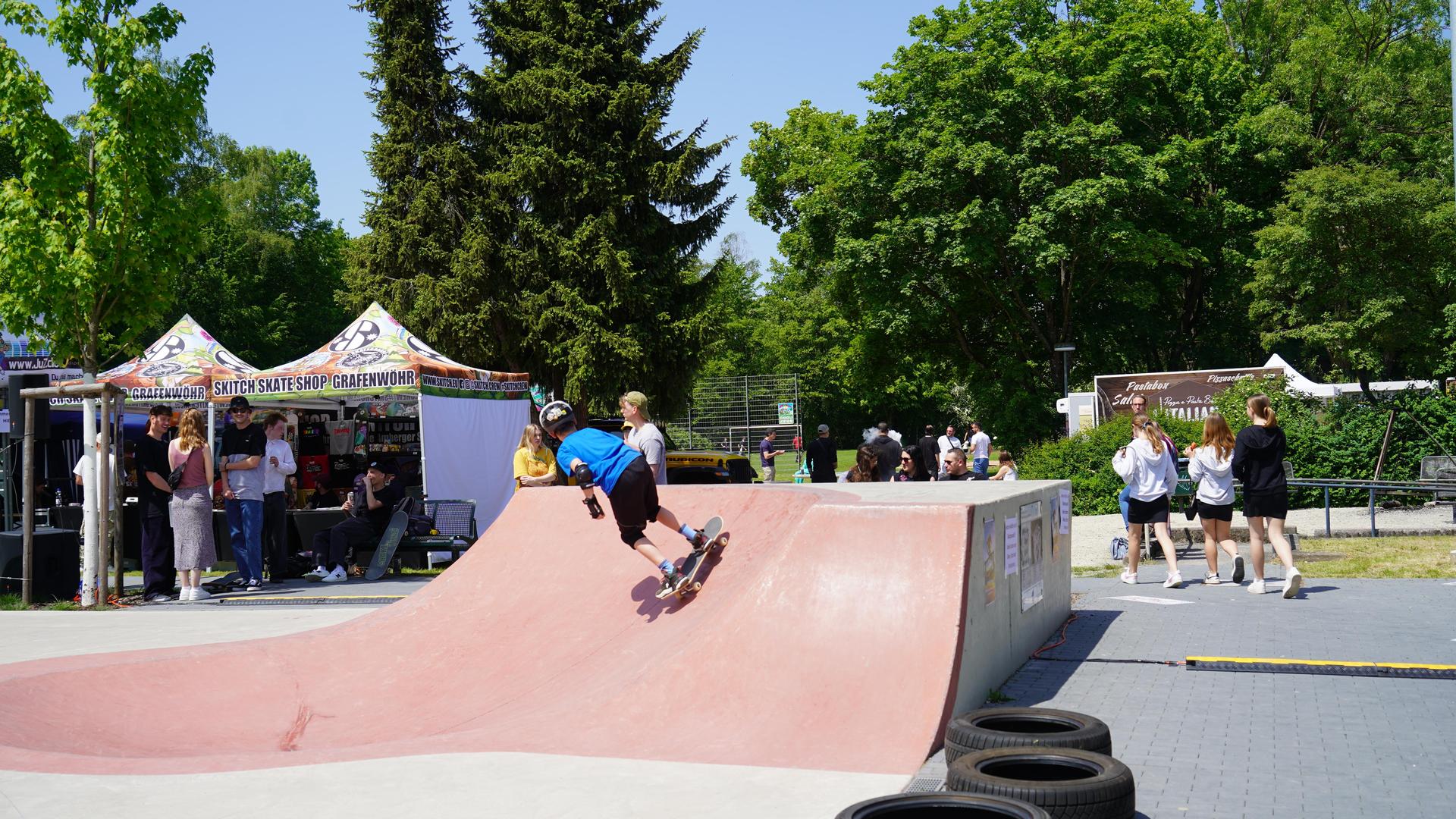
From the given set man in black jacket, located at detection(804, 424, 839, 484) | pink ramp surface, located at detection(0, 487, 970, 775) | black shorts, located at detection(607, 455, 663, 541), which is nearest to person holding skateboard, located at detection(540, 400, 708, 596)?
black shorts, located at detection(607, 455, 663, 541)

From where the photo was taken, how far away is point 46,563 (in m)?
12.3

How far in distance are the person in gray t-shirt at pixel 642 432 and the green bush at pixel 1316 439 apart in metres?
11.9

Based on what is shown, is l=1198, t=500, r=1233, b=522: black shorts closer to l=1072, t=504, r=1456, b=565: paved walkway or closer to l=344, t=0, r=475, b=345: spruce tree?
l=1072, t=504, r=1456, b=565: paved walkway

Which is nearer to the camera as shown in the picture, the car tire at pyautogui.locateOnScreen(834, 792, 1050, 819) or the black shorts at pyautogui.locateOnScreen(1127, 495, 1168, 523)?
the car tire at pyautogui.locateOnScreen(834, 792, 1050, 819)

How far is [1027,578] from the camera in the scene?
7.40 metres

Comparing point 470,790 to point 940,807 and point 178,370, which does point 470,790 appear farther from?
point 178,370

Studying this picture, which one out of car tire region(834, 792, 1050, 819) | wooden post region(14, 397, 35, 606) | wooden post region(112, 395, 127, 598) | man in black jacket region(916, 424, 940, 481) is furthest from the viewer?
man in black jacket region(916, 424, 940, 481)

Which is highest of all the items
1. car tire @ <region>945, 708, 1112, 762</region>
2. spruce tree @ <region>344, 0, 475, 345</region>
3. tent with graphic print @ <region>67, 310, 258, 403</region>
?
spruce tree @ <region>344, 0, 475, 345</region>

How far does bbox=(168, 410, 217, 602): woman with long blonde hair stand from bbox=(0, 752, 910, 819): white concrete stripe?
714cm

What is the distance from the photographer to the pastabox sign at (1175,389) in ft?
79.6

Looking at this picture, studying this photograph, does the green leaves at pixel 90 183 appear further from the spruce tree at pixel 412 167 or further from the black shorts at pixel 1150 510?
the spruce tree at pixel 412 167

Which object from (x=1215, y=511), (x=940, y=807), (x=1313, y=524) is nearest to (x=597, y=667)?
(x=940, y=807)

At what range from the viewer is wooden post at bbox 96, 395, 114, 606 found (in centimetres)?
1168

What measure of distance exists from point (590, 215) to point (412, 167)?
270 inches
